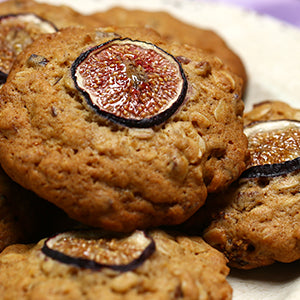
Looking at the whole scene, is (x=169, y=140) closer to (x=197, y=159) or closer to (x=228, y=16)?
(x=197, y=159)

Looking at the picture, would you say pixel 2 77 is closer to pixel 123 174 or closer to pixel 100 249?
pixel 123 174

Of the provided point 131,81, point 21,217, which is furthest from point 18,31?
point 21,217

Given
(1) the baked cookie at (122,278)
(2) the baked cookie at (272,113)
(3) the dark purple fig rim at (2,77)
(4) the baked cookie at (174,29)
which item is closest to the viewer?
(1) the baked cookie at (122,278)

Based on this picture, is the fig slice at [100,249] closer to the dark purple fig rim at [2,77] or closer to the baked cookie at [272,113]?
the dark purple fig rim at [2,77]

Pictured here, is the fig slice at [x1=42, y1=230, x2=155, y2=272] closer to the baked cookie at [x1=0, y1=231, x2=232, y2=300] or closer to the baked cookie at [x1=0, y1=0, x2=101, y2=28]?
the baked cookie at [x1=0, y1=231, x2=232, y2=300]

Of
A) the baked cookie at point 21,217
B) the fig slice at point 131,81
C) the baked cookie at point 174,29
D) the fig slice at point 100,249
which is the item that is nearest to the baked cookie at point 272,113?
the baked cookie at point 174,29

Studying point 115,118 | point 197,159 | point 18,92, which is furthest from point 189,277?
point 18,92
